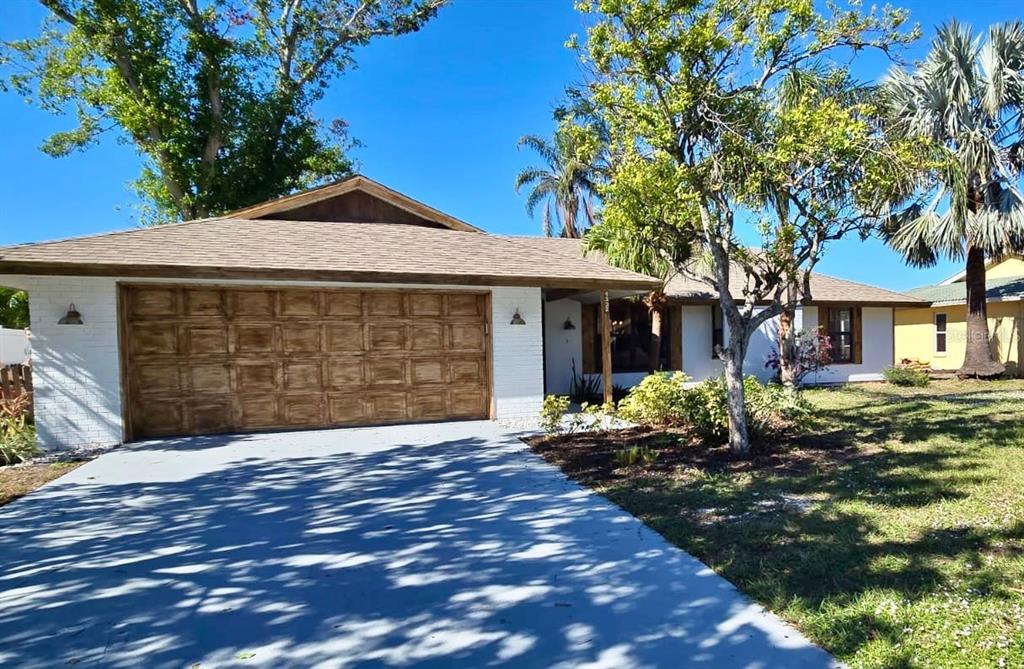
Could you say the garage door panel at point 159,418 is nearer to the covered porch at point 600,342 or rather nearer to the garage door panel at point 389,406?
the garage door panel at point 389,406

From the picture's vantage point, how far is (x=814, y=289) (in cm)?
1625

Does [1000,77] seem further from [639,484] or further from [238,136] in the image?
[238,136]

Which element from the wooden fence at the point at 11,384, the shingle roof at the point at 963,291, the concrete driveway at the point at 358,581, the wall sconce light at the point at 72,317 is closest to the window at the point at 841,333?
the shingle roof at the point at 963,291

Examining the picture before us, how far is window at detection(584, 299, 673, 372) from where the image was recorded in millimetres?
14219

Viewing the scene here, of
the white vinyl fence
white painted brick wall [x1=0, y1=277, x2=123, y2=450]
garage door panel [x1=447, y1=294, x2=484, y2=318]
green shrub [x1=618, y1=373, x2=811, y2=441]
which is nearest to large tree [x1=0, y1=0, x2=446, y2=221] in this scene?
the white vinyl fence

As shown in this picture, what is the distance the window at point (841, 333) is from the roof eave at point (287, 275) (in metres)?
10.3

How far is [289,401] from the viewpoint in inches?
350

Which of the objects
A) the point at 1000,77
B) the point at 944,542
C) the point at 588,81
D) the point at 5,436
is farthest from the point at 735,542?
the point at 1000,77

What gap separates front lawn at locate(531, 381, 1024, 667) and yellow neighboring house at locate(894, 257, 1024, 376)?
1295 centimetres

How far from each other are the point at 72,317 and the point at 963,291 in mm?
26560

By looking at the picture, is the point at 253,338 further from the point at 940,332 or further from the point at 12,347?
the point at 940,332

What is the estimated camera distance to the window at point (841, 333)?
16.5 metres

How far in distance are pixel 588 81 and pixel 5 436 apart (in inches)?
362

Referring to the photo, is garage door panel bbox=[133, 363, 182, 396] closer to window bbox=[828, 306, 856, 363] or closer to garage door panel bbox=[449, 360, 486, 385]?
garage door panel bbox=[449, 360, 486, 385]
